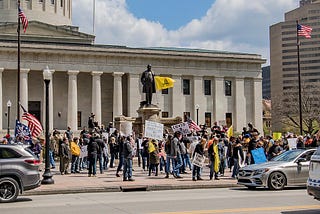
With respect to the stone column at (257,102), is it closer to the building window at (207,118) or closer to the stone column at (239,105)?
the stone column at (239,105)

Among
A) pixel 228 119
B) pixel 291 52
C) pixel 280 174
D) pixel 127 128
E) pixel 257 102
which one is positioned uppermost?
pixel 291 52

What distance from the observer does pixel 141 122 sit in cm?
3781

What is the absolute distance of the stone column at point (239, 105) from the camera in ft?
246

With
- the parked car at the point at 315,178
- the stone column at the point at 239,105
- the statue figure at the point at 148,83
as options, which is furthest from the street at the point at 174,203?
the stone column at the point at 239,105

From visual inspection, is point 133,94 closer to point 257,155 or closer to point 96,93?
point 96,93

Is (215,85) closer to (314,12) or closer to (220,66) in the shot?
(220,66)

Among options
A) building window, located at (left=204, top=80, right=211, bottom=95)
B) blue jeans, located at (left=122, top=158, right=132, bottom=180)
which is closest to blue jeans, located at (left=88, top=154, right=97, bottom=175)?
blue jeans, located at (left=122, top=158, right=132, bottom=180)

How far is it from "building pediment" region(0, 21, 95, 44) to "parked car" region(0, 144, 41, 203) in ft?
173

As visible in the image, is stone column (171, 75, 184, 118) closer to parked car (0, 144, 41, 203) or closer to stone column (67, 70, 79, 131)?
stone column (67, 70, 79, 131)

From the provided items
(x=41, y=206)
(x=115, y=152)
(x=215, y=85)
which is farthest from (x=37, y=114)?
(x=41, y=206)

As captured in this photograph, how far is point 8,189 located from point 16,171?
23.3 inches

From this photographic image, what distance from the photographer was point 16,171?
655 inches

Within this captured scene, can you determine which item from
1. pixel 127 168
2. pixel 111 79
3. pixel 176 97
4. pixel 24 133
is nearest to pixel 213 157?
pixel 127 168

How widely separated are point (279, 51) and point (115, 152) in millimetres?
76079
